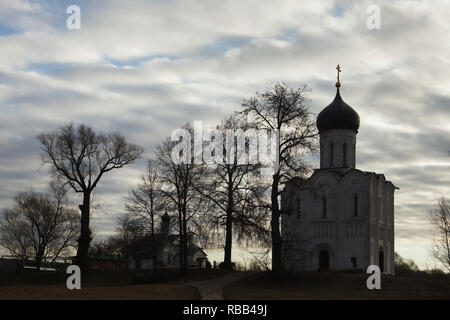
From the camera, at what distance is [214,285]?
3725cm

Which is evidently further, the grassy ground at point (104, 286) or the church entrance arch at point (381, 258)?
the church entrance arch at point (381, 258)

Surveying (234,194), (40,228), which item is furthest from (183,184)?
(40,228)

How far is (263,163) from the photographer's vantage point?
39125mm

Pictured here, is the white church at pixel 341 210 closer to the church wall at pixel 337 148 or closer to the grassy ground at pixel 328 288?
the church wall at pixel 337 148

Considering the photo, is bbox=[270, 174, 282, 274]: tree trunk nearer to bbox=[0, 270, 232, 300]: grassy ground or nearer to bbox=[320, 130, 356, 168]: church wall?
bbox=[0, 270, 232, 300]: grassy ground

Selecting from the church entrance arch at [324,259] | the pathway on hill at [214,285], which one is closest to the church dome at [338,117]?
the church entrance arch at [324,259]

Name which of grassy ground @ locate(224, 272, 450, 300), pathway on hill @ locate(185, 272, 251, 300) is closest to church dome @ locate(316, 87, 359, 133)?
pathway on hill @ locate(185, 272, 251, 300)

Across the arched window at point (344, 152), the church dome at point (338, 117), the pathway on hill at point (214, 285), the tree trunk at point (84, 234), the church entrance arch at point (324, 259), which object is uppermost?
the church dome at point (338, 117)

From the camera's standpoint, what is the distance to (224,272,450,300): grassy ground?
30188mm

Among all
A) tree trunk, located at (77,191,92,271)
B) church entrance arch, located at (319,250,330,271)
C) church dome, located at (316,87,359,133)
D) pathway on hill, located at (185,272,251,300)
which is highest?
church dome, located at (316,87,359,133)

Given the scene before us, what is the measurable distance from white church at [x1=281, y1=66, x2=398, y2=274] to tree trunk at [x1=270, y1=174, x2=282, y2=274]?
13.9 m

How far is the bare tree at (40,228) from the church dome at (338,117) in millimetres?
25263

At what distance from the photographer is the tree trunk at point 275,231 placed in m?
36.2

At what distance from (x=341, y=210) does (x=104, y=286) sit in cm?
2058
